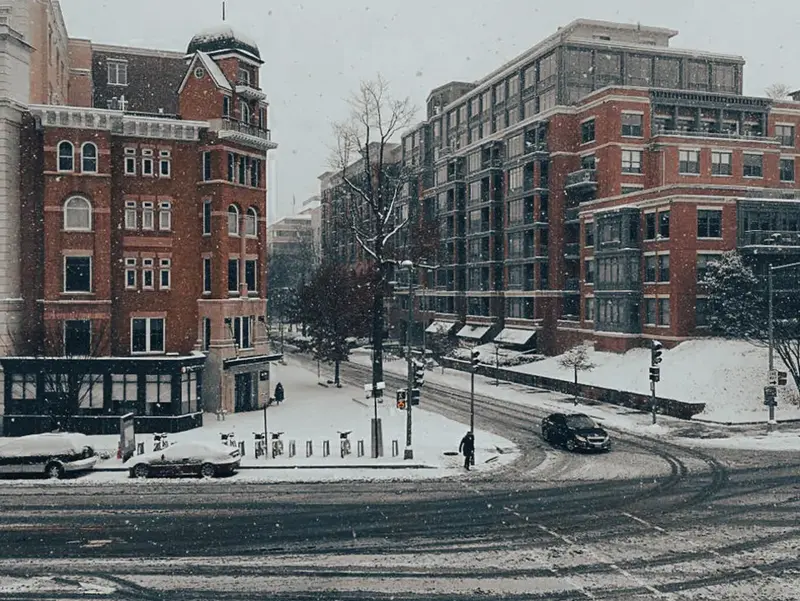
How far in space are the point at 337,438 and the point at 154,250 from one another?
49.0ft

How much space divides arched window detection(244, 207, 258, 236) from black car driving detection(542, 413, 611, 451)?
65.7ft

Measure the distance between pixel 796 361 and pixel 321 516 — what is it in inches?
1198

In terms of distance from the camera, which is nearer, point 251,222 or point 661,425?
point 661,425

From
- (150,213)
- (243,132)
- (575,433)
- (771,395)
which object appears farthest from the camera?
(243,132)

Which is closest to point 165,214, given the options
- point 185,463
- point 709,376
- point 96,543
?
point 185,463

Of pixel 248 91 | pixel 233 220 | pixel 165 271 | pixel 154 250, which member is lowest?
pixel 165 271

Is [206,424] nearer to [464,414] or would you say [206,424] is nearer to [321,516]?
[464,414]

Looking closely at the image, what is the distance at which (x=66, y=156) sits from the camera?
3978cm

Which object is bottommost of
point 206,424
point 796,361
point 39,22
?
point 206,424

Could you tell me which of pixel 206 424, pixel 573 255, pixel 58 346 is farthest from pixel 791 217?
pixel 58 346

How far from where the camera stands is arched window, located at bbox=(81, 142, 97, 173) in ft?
131

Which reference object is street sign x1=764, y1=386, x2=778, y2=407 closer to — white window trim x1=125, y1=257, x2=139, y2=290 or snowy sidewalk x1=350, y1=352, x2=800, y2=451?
snowy sidewalk x1=350, y1=352, x2=800, y2=451

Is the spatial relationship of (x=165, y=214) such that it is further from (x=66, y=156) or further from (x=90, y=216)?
(x=66, y=156)

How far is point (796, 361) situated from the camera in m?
42.1
